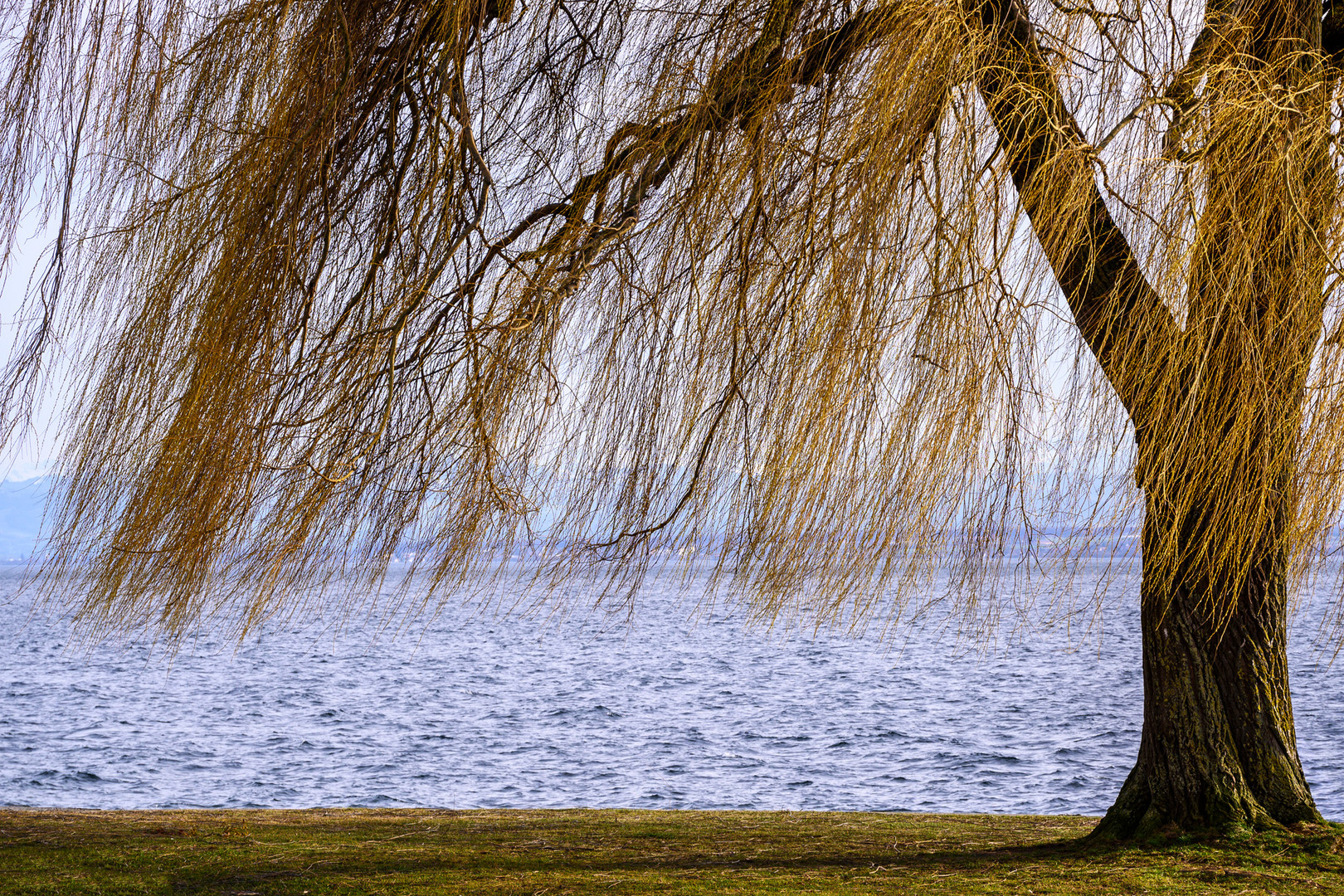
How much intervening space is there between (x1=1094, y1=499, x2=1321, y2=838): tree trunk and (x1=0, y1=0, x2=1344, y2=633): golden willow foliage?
3.00 ft

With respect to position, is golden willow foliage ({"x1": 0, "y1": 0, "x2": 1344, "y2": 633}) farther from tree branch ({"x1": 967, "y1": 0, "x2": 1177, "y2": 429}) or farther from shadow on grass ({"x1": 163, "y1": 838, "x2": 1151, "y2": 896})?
shadow on grass ({"x1": 163, "y1": 838, "x2": 1151, "y2": 896})

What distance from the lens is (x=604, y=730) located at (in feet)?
49.6

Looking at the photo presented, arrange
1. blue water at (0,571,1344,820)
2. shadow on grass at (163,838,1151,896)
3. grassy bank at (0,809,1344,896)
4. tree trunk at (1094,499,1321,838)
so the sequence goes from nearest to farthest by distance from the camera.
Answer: grassy bank at (0,809,1344,896)
shadow on grass at (163,838,1151,896)
tree trunk at (1094,499,1321,838)
blue water at (0,571,1344,820)

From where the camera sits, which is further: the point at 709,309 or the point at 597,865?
the point at 597,865

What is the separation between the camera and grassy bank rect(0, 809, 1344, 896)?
347 centimetres

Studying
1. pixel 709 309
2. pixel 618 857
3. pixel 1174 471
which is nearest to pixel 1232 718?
pixel 1174 471

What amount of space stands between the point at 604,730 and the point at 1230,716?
1206 cm

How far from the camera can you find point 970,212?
2496 millimetres

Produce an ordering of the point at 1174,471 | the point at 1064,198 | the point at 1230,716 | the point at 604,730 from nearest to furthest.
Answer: the point at 1064,198 < the point at 1174,471 < the point at 1230,716 < the point at 604,730

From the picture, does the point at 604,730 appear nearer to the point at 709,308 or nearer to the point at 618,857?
the point at 618,857

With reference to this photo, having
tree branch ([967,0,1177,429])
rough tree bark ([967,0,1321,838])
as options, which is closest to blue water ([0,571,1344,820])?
rough tree bark ([967,0,1321,838])

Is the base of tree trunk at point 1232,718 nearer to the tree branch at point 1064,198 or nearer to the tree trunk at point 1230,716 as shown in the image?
the tree trunk at point 1230,716

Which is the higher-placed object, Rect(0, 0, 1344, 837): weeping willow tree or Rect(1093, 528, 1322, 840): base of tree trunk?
Rect(0, 0, 1344, 837): weeping willow tree

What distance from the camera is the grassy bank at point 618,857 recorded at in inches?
137
